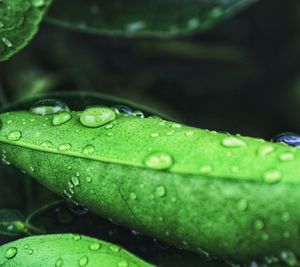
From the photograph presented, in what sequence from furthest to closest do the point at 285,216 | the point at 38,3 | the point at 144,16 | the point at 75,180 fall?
the point at 144,16, the point at 38,3, the point at 75,180, the point at 285,216

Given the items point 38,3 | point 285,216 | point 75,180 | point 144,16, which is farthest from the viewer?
point 144,16

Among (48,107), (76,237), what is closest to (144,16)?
(48,107)

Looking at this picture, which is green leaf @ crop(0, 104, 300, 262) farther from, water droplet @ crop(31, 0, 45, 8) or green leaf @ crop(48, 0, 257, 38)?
green leaf @ crop(48, 0, 257, 38)

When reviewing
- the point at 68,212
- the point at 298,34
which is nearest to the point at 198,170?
the point at 68,212

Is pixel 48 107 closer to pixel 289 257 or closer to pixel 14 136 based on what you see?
pixel 14 136

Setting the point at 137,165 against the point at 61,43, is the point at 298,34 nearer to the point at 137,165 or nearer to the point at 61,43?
the point at 61,43

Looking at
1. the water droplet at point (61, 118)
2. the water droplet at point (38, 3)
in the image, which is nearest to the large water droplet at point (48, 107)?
the water droplet at point (61, 118)
